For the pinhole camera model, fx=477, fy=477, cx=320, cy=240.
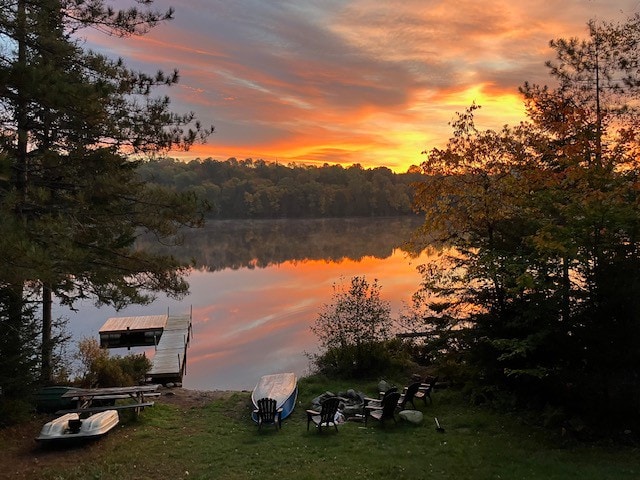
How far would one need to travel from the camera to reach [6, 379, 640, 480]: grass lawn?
6797mm

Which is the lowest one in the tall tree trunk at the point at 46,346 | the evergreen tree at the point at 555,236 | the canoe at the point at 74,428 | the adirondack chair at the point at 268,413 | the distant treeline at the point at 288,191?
the adirondack chair at the point at 268,413

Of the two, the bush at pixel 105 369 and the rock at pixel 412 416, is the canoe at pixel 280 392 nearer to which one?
the rock at pixel 412 416

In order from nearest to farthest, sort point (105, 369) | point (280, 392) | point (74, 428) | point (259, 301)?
point (74, 428)
point (280, 392)
point (105, 369)
point (259, 301)

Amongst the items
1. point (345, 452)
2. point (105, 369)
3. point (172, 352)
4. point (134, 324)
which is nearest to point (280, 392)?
point (345, 452)

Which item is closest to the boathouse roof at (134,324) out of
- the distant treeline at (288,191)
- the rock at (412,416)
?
the rock at (412,416)

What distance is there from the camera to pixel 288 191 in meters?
101

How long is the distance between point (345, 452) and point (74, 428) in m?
4.71

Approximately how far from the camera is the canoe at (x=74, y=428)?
8.05m

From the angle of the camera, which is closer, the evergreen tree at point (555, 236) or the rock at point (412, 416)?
the evergreen tree at point (555, 236)

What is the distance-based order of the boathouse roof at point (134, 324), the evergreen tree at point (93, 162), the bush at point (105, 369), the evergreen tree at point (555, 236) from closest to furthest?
the evergreen tree at point (555, 236)
the evergreen tree at point (93, 162)
the bush at point (105, 369)
the boathouse roof at point (134, 324)

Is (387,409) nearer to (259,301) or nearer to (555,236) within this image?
(555,236)

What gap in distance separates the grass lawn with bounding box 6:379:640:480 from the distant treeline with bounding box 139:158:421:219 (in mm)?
84224

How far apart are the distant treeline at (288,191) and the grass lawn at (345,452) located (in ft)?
276

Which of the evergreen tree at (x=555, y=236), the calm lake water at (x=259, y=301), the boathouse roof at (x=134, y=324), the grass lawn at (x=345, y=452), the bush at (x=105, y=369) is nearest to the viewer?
the grass lawn at (x=345, y=452)
